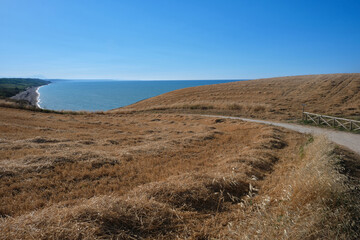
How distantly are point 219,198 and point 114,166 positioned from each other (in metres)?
4.38

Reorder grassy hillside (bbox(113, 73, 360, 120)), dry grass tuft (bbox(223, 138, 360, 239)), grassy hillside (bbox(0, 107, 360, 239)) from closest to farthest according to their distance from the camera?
dry grass tuft (bbox(223, 138, 360, 239))
grassy hillside (bbox(0, 107, 360, 239))
grassy hillside (bbox(113, 73, 360, 120))

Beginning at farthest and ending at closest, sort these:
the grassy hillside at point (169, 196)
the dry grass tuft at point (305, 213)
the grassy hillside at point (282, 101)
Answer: the grassy hillside at point (282, 101), the grassy hillside at point (169, 196), the dry grass tuft at point (305, 213)

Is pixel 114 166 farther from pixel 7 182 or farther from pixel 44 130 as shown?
pixel 44 130

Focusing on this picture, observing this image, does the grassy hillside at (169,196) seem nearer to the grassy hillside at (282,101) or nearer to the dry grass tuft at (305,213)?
the dry grass tuft at (305,213)

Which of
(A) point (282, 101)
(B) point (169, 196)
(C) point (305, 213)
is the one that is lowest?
(B) point (169, 196)

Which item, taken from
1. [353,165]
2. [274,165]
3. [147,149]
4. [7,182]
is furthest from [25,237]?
[353,165]

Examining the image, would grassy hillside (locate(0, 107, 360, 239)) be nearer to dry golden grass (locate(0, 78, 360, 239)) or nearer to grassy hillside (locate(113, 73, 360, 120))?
dry golden grass (locate(0, 78, 360, 239))

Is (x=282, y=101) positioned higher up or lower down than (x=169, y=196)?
higher up

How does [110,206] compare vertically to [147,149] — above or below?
above

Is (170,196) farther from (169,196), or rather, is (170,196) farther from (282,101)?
(282,101)

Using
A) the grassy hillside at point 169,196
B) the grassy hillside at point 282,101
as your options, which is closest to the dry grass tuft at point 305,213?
the grassy hillside at point 169,196

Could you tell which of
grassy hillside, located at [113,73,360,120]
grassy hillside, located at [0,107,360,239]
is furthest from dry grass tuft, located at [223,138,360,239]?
grassy hillside, located at [113,73,360,120]

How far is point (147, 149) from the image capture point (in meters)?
10.8

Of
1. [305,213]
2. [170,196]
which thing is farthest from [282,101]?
[170,196]
